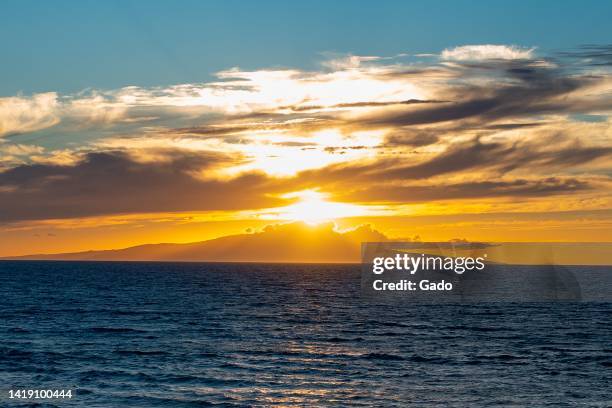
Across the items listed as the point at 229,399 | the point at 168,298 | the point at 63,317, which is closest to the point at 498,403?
the point at 229,399

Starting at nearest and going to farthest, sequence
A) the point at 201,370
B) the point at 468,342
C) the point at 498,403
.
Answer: the point at 498,403
the point at 201,370
the point at 468,342

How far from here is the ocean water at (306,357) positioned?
45.9 meters

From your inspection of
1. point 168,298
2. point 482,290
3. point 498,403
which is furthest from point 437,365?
point 482,290

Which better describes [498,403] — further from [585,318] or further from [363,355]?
[585,318]

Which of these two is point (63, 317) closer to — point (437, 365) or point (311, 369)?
point (311, 369)

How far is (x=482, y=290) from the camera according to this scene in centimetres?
17038

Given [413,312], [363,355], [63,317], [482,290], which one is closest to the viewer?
[363,355]

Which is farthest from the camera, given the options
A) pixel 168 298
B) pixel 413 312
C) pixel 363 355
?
pixel 168 298

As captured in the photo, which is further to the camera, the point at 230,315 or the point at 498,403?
the point at 230,315

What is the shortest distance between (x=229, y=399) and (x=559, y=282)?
158244mm

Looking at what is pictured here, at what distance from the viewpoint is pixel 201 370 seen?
5372 cm

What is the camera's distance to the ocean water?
45906 millimetres

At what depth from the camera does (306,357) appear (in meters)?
60.3

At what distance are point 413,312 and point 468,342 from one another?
36.2 meters
